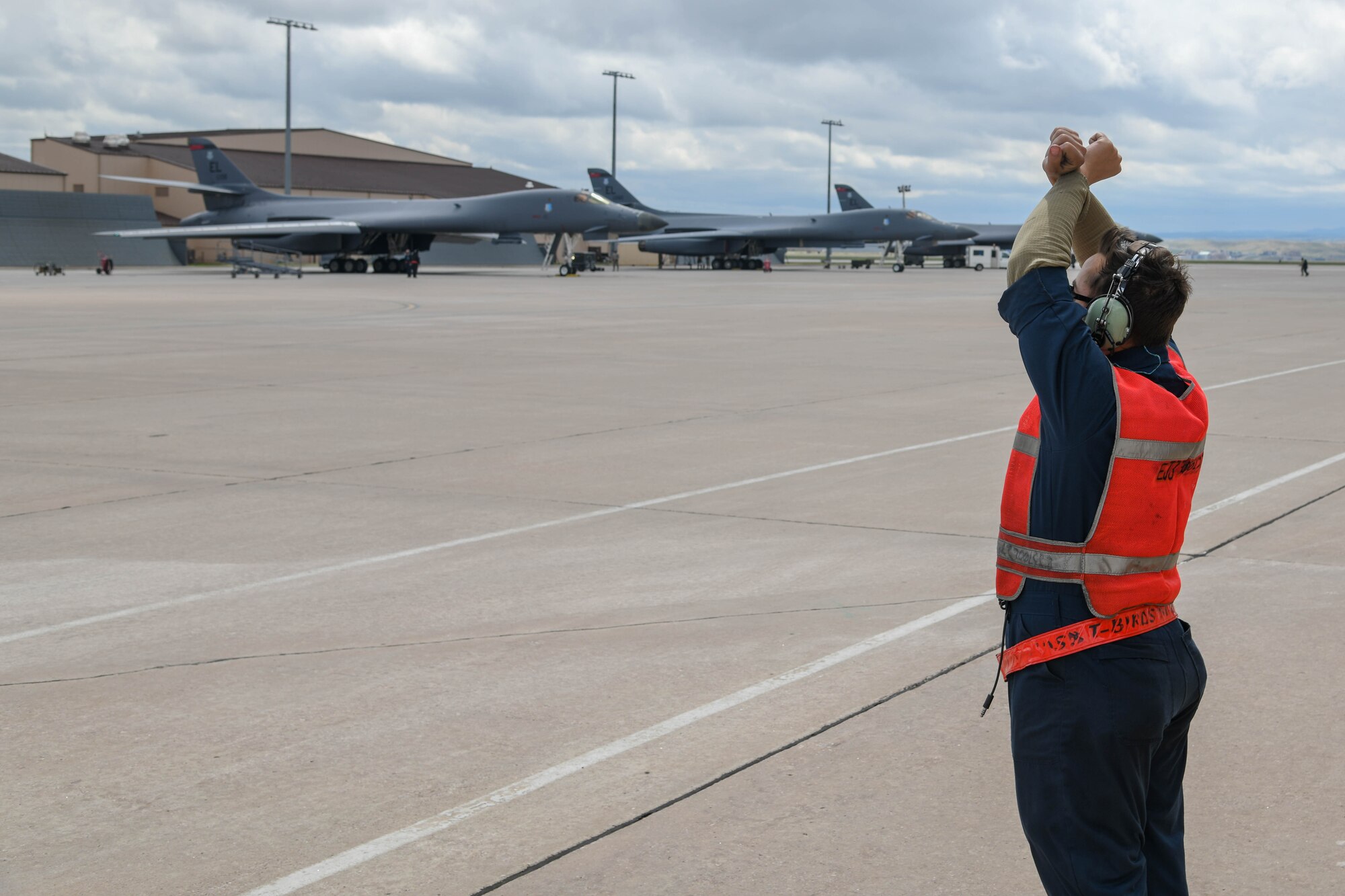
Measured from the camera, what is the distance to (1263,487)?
9844 mm

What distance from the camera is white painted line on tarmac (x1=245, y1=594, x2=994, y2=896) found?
150 inches

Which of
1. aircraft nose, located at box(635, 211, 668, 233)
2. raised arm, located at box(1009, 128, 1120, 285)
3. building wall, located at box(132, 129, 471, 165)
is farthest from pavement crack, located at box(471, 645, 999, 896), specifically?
building wall, located at box(132, 129, 471, 165)

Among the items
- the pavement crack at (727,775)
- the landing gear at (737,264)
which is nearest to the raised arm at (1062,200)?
the pavement crack at (727,775)

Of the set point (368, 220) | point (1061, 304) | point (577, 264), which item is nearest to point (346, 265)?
point (368, 220)

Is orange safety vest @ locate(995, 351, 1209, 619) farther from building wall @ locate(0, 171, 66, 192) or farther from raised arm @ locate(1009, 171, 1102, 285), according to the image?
building wall @ locate(0, 171, 66, 192)

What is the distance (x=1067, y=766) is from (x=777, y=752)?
2.09 meters

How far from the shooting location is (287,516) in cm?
881

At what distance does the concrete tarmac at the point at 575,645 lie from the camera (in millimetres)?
3988

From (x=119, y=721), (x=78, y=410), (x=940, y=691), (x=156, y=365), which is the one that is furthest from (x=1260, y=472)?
(x=156, y=365)

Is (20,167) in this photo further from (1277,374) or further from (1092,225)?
(1092,225)

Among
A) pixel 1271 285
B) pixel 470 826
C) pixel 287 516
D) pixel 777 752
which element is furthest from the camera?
pixel 1271 285

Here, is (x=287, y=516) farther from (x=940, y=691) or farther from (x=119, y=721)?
(x=940, y=691)

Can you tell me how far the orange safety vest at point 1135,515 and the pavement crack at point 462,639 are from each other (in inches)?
144

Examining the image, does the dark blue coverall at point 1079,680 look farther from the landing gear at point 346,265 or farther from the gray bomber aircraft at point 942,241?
the gray bomber aircraft at point 942,241
